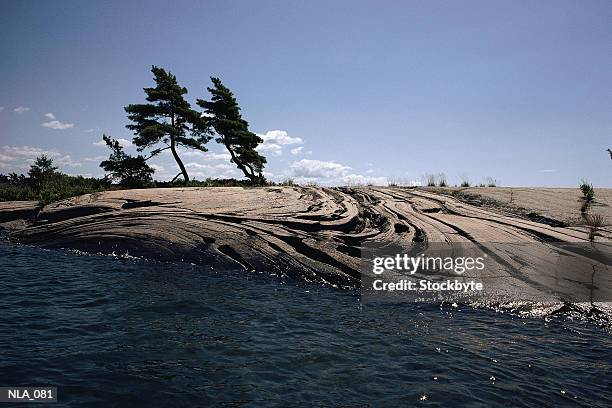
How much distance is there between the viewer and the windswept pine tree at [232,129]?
3400 cm

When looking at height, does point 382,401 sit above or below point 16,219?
below

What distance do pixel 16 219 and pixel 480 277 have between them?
2402 cm

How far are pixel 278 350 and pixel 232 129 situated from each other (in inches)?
1160

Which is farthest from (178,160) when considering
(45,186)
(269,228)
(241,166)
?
(269,228)

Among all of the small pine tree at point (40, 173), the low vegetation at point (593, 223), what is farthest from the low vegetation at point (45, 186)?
the low vegetation at point (593, 223)

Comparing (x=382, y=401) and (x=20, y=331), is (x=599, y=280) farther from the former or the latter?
(x=20, y=331)

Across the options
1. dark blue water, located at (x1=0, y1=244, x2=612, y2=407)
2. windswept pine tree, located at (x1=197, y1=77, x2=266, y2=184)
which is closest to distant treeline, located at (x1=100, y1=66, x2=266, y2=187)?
windswept pine tree, located at (x1=197, y1=77, x2=266, y2=184)

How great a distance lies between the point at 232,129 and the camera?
33750 mm

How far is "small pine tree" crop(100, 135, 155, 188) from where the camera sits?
29203 millimetres

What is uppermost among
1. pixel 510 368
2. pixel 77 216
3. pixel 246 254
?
pixel 77 216

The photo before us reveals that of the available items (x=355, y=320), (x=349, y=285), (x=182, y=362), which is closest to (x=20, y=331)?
(x=182, y=362)

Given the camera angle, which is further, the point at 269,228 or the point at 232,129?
the point at 232,129

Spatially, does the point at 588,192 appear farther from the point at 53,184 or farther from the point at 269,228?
the point at 53,184

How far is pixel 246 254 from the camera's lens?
1359 cm
